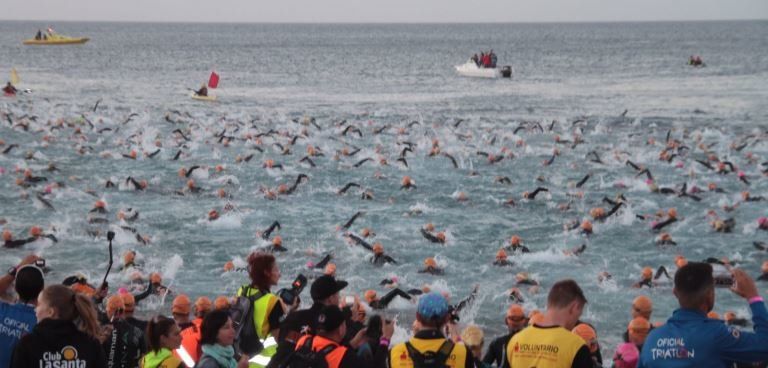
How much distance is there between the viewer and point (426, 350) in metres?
5.50

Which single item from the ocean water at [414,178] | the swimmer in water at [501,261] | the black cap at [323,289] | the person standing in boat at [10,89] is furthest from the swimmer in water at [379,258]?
the person standing in boat at [10,89]

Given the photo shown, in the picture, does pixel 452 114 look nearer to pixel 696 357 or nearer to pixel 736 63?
pixel 696 357

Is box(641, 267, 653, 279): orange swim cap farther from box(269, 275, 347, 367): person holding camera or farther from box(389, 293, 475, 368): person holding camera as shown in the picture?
box(389, 293, 475, 368): person holding camera

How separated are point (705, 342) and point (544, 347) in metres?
0.81

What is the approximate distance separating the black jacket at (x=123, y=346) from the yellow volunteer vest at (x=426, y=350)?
2.13 metres

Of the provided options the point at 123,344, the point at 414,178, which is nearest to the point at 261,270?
the point at 123,344

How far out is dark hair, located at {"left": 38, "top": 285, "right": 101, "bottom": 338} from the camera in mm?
5344

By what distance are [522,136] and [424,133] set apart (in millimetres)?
3753

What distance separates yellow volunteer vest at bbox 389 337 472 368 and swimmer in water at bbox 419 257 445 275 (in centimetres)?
1176

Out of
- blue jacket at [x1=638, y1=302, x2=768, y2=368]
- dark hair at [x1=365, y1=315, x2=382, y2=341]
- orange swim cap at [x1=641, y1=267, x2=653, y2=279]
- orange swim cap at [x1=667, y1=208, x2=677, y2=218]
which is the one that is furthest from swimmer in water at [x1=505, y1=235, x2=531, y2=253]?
blue jacket at [x1=638, y1=302, x2=768, y2=368]

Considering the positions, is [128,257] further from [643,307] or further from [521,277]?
[643,307]

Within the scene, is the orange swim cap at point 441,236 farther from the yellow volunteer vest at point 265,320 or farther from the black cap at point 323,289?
the black cap at point 323,289

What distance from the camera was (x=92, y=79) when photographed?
78.8 metres

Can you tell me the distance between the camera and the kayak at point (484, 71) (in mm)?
77338
